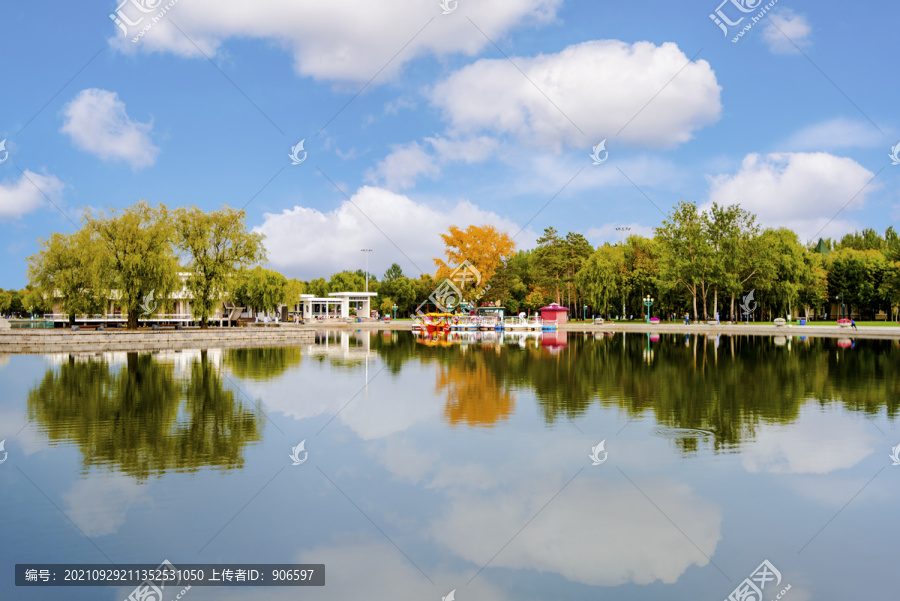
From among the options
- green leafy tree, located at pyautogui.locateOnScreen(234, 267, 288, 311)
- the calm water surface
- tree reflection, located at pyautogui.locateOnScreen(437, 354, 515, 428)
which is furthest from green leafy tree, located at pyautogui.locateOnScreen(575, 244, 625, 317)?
the calm water surface

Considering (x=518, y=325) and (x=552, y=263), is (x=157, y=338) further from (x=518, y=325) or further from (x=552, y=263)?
(x=552, y=263)

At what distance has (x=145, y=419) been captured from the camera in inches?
454

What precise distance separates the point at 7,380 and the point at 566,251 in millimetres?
63929

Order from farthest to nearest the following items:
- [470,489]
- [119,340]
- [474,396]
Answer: [119,340] → [474,396] → [470,489]

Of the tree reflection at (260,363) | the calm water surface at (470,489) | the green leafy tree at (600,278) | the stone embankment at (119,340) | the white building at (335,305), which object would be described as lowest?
the calm water surface at (470,489)

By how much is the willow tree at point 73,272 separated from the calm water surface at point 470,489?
26.5m

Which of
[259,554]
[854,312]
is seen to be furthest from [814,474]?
[854,312]

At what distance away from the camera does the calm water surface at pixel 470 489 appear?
558 centimetres

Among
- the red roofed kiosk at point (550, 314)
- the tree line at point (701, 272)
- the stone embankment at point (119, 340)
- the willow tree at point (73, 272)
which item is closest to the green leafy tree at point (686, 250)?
the tree line at point (701, 272)

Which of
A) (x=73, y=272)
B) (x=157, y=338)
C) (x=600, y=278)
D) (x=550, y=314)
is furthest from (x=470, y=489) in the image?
(x=600, y=278)

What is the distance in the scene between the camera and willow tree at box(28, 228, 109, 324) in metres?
38.0

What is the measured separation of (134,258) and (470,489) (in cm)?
3638

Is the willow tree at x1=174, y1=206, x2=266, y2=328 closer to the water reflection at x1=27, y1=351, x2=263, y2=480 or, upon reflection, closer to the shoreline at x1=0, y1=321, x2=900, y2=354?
the shoreline at x1=0, y1=321, x2=900, y2=354

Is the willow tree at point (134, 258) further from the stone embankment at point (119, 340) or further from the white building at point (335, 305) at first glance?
the white building at point (335, 305)
